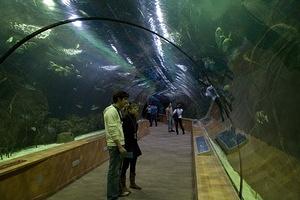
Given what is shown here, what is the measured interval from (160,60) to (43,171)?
31.4 ft

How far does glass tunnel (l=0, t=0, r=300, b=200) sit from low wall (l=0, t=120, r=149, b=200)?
30cm

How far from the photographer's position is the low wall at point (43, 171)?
6156 mm

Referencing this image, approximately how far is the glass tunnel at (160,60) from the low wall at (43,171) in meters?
0.30

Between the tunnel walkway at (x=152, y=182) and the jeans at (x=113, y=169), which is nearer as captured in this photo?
the jeans at (x=113, y=169)

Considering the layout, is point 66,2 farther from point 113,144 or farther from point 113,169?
point 113,169

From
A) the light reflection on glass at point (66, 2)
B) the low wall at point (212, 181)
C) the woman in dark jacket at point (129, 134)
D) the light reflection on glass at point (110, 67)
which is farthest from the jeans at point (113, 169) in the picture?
the light reflection on glass at point (110, 67)

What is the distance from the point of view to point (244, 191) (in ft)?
18.2

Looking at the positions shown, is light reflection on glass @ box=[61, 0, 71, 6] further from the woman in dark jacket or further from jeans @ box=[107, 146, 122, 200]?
jeans @ box=[107, 146, 122, 200]

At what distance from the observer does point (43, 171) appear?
24.1 feet

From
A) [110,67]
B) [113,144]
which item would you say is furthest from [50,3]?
[110,67]

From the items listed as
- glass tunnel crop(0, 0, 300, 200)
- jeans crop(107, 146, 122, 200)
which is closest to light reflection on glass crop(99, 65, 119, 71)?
glass tunnel crop(0, 0, 300, 200)

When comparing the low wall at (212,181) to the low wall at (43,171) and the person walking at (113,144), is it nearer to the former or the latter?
the person walking at (113,144)

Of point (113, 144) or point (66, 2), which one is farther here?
point (66, 2)

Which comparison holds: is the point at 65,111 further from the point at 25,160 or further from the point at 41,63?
the point at 25,160
